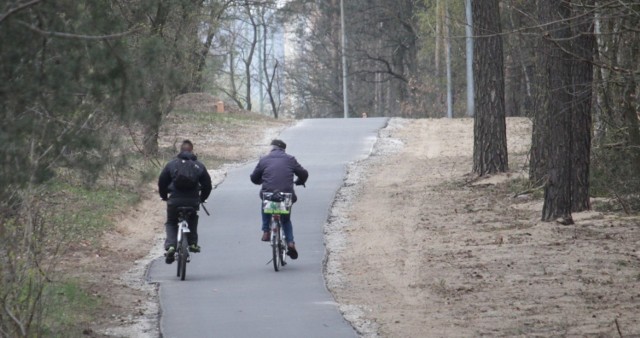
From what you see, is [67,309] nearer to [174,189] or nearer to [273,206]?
[174,189]

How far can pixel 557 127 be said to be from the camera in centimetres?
2042

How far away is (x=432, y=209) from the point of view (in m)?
24.1

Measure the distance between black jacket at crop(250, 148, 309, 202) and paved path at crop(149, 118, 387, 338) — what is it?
120cm

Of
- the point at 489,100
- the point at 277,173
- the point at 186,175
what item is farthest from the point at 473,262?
the point at 489,100

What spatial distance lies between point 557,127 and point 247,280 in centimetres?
683

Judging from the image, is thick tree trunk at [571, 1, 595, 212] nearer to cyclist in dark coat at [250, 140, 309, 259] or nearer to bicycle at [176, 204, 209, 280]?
cyclist in dark coat at [250, 140, 309, 259]

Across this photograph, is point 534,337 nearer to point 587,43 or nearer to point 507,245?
point 507,245

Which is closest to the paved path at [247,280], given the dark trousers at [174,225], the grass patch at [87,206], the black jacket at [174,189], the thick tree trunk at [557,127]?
the dark trousers at [174,225]

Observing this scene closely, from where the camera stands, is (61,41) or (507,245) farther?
(507,245)

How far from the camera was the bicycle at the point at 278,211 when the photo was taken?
17.4 m

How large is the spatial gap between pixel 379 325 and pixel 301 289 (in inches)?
103

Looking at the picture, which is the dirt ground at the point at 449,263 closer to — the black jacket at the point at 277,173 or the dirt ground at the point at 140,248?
the dirt ground at the point at 140,248

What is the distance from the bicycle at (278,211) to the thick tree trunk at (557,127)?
202 inches

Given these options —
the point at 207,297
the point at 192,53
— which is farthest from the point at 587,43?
the point at 192,53
